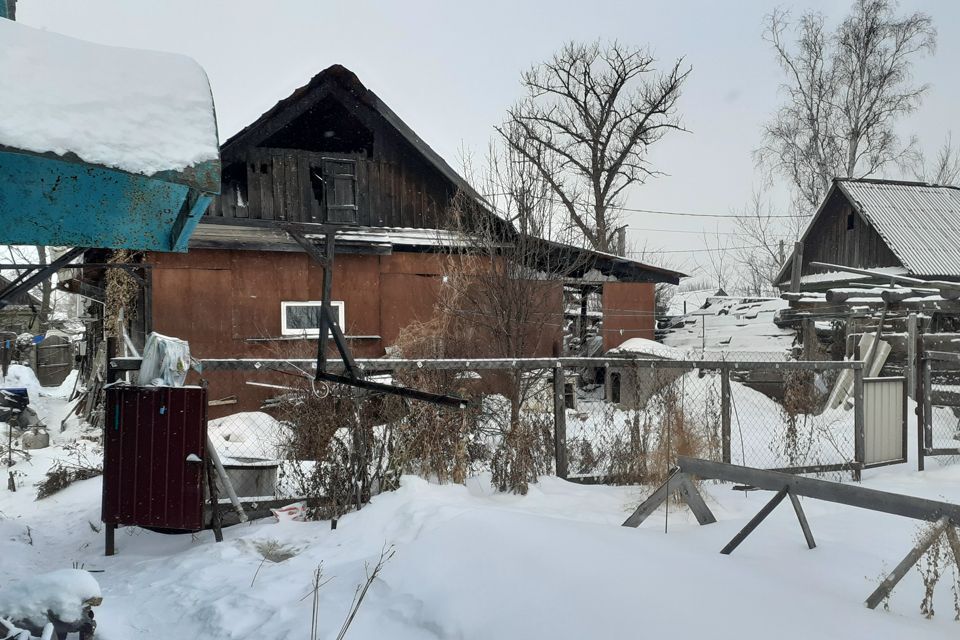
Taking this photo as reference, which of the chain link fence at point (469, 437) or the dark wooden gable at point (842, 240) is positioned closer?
the chain link fence at point (469, 437)

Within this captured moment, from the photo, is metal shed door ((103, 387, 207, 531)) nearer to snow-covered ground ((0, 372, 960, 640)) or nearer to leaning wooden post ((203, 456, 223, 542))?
leaning wooden post ((203, 456, 223, 542))

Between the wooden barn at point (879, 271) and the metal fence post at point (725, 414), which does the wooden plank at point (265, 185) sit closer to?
the metal fence post at point (725, 414)

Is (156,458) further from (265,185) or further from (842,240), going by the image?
(842,240)

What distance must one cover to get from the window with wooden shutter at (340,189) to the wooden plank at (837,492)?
10115mm

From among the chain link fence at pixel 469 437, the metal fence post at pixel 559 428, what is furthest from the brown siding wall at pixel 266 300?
the metal fence post at pixel 559 428

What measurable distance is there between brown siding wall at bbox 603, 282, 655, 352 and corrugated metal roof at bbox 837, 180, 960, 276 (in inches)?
399

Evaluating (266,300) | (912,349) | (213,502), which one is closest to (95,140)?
(213,502)

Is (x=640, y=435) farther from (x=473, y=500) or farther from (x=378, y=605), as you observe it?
(x=378, y=605)

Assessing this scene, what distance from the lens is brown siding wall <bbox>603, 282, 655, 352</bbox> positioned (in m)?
15.4

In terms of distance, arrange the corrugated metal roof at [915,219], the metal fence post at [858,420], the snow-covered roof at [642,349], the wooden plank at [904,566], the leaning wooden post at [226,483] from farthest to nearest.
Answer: the corrugated metal roof at [915,219] → the snow-covered roof at [642,349] → the metal fence post at [858,420] → the leaning wooden post at [226,483] → the wooden plank at [904,566]

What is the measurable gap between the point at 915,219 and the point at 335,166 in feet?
65.3

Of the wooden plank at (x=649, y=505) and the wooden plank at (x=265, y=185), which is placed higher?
the wooden plank at (x=265, y=185)

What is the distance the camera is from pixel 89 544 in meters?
5.24

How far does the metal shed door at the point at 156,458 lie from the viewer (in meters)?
4.96
